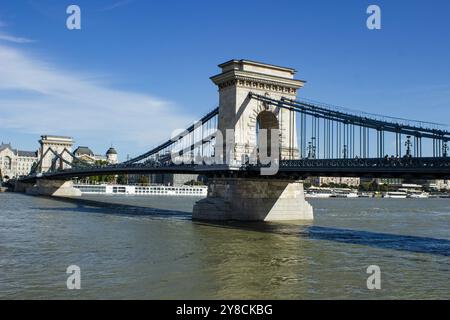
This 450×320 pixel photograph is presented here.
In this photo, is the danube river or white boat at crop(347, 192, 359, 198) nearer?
the danube river

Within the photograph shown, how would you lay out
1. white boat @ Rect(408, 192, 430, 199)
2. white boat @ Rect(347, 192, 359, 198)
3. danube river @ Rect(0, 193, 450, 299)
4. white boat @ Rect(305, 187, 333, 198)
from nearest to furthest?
1. danube river @ Rect(0, 193, 450, 299)
2. white boat @ Rect(305, 187, 333, 198)
3. white boat @ Rect(347, 192, 359, 198)
4. white boat @ Rect(408, 192, 430, 199)

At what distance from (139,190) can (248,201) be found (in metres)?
98.3

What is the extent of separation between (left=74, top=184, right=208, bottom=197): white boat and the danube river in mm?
93113

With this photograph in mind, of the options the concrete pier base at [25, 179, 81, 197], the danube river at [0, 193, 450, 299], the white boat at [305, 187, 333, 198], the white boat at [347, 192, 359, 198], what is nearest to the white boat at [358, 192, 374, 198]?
the white boat at [347, 192, 359, 198]

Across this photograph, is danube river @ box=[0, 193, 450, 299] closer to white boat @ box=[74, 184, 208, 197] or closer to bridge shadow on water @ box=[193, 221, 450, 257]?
bridge shadow on water @ box=[193, 221, 450, 257]

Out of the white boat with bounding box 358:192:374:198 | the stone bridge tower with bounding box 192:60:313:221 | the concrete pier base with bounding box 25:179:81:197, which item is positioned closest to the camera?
the stone bridge tower with bounding box 192:60:313:221

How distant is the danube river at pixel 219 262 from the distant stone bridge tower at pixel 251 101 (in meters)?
10.4

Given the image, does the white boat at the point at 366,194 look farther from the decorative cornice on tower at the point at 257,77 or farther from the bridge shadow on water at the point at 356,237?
the bridge shadow on water at the point at 356,237

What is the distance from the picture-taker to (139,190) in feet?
450

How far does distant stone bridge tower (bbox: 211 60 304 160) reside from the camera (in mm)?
44156

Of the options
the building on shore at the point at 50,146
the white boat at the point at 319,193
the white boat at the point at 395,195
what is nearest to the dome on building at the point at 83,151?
the building on shore at the point at 50,146

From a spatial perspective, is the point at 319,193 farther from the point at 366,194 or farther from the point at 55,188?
the point at 55,188

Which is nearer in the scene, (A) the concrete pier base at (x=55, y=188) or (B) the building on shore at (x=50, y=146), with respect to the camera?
(A) the concrete pier base at (x=55, y=188)

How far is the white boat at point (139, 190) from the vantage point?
12862cm
